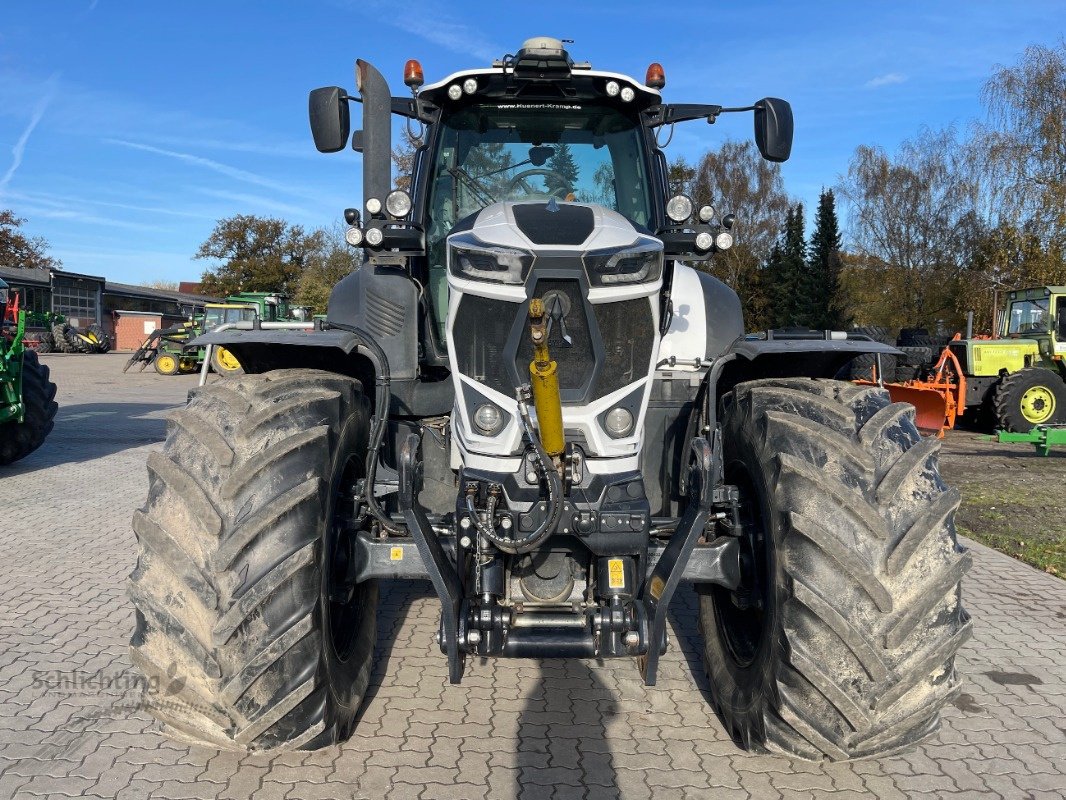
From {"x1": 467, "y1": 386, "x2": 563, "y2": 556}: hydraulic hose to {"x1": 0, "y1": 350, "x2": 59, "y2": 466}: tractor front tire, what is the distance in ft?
30.4

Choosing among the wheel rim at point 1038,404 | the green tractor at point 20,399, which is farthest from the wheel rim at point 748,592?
the wheel rim at point 1038,404

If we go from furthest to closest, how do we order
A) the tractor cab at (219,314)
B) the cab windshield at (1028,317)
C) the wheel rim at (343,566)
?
the tractor cab at (219,314) < the cab windshield at (1028,317) < the wheel rim at (343,566)

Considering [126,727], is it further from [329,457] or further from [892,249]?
[892,249]

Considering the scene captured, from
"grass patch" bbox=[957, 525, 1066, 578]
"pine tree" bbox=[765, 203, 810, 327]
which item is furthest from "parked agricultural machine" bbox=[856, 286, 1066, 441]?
"pine tree" bbox=[765, 203, 810, 327]

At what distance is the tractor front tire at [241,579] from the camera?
9.75ft

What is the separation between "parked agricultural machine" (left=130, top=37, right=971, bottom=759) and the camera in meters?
2.99

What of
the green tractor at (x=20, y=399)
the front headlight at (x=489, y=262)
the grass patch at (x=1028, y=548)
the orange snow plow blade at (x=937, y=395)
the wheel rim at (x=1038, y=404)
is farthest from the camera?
the wheel rim at (x=1038, y=404)

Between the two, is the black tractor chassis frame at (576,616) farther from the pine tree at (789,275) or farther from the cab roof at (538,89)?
the pine tree at (789,275)

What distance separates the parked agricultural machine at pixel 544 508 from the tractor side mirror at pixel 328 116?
0.02 meters

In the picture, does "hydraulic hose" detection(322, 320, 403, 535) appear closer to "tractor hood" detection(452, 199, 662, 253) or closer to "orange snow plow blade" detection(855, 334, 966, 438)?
"tractor hood" detection(452, 199, 662, 253)

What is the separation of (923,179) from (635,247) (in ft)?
151

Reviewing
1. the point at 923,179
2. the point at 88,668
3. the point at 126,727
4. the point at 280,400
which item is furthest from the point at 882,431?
the point at 923,179

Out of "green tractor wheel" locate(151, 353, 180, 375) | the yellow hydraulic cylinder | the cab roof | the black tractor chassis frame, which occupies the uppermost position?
the cab roof

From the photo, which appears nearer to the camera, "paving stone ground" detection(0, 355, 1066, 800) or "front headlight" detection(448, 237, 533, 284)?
"front headlight" detection(448, 237, 533, 284)
